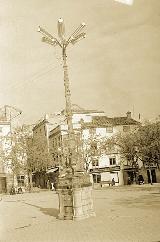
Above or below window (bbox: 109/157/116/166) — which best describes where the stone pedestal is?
below

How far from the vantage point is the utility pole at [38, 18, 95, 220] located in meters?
10.6

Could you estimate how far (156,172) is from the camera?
131ft

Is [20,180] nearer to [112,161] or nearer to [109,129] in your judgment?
[112,161]

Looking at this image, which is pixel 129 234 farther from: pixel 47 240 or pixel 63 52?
pixel 63 52

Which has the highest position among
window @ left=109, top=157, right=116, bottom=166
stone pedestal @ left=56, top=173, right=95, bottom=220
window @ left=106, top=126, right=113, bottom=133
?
window @ left=106, top=126, right=113, bottom=133

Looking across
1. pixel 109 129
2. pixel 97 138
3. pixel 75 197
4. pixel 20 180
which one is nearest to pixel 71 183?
pixel 75 197

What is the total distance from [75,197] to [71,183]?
1.34ft

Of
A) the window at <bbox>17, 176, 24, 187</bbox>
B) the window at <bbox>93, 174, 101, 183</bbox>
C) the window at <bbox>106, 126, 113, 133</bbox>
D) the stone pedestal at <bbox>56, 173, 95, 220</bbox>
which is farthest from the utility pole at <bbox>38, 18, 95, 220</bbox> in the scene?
the window at <bbox>106, 126, 113, 133</bbox>

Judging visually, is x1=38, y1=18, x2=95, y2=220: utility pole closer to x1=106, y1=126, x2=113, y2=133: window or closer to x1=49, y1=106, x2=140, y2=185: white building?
x1=49, y1=106, x2=140, y2=185: white building

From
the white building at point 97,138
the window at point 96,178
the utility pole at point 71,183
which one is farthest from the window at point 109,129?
the utility pole at point 71,183

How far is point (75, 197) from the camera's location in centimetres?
1064

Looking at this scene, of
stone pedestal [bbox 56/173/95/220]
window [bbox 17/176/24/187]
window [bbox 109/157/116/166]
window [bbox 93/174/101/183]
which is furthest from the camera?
window [bbox 17/176/24/187]

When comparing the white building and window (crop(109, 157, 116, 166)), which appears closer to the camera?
the white building

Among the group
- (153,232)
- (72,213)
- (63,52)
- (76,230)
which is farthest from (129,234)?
(63,52)
